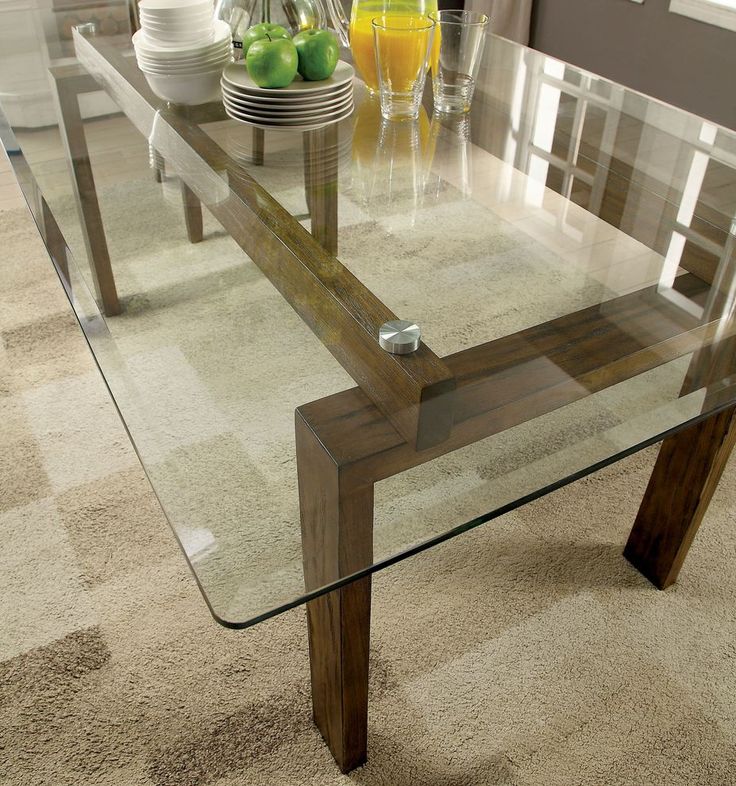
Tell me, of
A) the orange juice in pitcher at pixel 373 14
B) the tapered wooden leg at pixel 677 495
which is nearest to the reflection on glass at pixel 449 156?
the orange juice in pitcher at pixel 373 14

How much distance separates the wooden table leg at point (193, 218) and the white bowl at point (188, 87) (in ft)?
1.05

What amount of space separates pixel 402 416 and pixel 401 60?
2.73ft

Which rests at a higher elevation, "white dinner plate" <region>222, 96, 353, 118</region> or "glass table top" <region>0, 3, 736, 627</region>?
"white dinner plate" <region>222, 96, 353, 118</region>

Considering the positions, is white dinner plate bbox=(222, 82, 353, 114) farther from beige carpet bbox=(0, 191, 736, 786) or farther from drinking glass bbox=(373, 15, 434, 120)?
beige carpet bbox=(0, 191, 736, 786)

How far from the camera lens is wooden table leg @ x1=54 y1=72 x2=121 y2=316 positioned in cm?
116

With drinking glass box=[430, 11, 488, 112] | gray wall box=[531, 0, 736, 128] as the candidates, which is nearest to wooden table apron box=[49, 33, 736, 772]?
drinking glass box=[430, 11, 488, 112]

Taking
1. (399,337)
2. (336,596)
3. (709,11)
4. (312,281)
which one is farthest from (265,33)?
(709,11)

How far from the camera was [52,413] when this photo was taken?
1.70m

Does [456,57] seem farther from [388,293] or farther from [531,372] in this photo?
[531,372]

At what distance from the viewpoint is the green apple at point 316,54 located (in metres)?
1.34

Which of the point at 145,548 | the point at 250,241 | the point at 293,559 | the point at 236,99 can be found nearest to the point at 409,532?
the point at 293,559

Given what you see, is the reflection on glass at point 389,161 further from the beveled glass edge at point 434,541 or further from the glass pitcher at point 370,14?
the beveled glass edge at point 434,541

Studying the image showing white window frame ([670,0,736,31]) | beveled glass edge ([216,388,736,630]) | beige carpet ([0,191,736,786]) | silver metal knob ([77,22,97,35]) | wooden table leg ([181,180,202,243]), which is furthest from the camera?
white window frame ([670,0,736,31])

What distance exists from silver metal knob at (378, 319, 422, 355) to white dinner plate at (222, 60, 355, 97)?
24.0 inches
